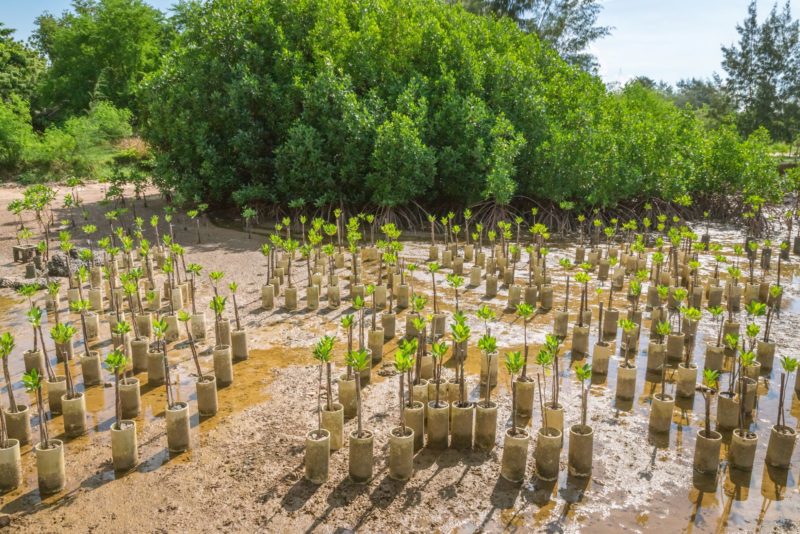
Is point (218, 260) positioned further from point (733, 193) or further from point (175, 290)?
point (733, 193)

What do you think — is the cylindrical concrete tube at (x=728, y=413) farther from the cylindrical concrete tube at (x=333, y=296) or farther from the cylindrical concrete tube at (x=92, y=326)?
the cylindrical concrete tube at (x=92, y=326)

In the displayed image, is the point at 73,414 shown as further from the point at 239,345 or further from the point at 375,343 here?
the point at 375,343

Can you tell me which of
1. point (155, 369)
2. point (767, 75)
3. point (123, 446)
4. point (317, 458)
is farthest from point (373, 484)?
point (767, 75)

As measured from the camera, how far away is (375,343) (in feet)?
21.2

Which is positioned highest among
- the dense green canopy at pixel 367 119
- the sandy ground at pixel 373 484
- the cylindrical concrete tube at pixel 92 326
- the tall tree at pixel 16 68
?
the tall tree at pixel 16 68

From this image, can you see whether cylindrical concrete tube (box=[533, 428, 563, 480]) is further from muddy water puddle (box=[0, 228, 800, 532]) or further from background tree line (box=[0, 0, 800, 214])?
background tree line (box=[0, 0, 800, 214])

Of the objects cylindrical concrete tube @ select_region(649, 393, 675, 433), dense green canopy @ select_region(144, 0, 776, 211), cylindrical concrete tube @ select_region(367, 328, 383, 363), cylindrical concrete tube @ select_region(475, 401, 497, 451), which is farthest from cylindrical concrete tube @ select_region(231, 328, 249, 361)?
dense green canopy @ select_region(144, 0, 776, 211)

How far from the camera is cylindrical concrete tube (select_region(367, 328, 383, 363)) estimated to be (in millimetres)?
6438

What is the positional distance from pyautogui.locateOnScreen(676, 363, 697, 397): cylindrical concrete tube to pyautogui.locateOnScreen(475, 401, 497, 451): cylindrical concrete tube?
202 centimetres

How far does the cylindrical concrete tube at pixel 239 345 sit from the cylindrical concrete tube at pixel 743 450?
15.0 feet

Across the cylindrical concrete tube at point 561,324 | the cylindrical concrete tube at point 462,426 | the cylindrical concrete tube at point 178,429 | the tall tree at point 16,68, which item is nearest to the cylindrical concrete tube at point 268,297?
the cylindrical concrete tube at point 178,429

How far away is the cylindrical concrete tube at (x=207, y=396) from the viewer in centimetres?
525

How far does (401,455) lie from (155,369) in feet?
9.50

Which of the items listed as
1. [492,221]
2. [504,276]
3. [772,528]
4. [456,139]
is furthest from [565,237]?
[772,528]
